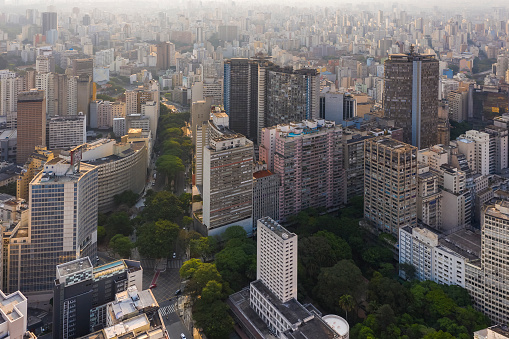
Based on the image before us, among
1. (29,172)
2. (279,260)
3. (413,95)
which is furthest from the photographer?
(413,95)

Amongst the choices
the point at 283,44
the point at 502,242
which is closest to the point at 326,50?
the point at 283,44

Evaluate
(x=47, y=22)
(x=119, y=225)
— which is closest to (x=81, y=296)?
(x=119, y=225)

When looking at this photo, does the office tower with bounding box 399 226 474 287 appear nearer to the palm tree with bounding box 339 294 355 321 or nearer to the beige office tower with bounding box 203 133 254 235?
the palm tree with bounding box 339 294 355 321

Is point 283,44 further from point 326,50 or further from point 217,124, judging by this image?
point 217,124

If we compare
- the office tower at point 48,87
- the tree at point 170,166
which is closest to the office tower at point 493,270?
the tree at point 170,166

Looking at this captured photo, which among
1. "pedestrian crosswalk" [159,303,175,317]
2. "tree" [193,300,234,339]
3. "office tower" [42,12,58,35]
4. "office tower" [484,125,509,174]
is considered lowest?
"pedestrian crosswalk" [159,303,175,317]

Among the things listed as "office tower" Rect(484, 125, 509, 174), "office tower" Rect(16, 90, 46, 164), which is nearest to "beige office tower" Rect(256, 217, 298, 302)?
"office tower" Rect(484, 125, 509, 174)

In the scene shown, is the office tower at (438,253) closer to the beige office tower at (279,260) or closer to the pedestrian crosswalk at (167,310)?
the beige office tower at (279,260)

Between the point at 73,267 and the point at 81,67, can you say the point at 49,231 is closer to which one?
the point at 73,267
